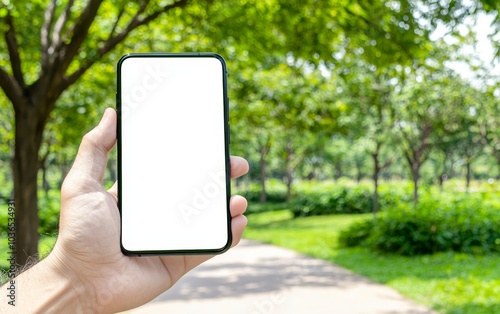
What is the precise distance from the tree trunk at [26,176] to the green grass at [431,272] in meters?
Answer: 5.07

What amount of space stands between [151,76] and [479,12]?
14.9 ft

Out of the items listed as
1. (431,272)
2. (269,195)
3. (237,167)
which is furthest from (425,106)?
(269,195)

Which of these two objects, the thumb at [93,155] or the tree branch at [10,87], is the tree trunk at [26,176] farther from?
the thumb at [93,155]

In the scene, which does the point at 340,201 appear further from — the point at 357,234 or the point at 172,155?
the point at 172,155

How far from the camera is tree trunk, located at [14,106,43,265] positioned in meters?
8.16

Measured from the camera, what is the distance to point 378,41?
819 cm

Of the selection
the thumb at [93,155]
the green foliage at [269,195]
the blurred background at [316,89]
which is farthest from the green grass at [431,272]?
the green foliage at [269,195]

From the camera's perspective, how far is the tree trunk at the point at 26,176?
816 cm

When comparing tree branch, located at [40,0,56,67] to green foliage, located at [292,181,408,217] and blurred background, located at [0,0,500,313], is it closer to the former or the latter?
blurred background, located at [0,0,500,313]

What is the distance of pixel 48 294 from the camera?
2311mm

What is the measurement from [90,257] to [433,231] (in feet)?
39.8

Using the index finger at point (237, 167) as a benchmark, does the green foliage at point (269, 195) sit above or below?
below

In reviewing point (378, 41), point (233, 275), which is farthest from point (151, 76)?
point (233, 275)

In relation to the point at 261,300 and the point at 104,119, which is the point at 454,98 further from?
the point at 104,119
